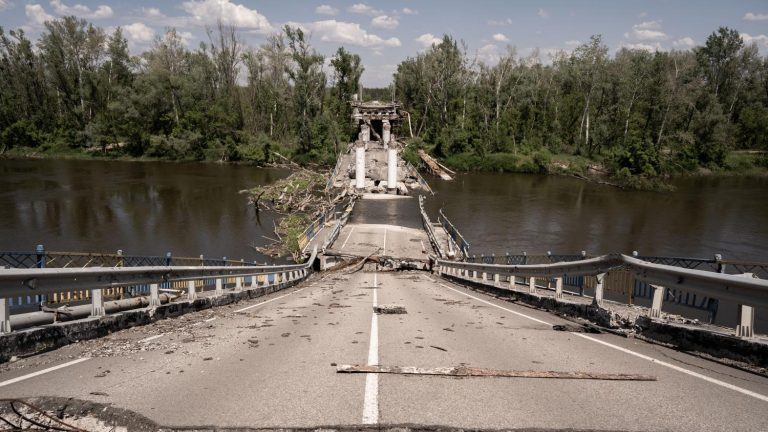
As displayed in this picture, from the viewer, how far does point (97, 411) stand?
3994 mm

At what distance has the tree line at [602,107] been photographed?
76.0 m

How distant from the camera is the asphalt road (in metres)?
4.04

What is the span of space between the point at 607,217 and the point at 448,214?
14.7m

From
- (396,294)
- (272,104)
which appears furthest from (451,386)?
(272,104)

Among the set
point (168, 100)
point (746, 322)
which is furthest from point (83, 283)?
point (168, 100)

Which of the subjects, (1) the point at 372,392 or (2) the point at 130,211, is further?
(2) the point at 130,211

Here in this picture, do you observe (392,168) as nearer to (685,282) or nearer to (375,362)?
(685,282)

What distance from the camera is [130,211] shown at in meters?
42.2

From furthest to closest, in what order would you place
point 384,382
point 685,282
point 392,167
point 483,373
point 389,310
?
1. point 392,167
2. point 389,310
3. point 685,282
4. point 483,373
5. point 384,382

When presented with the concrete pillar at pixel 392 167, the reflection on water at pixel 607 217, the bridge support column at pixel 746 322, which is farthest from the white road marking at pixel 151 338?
the concrete pillar at pixel 392 167

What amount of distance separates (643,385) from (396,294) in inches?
373

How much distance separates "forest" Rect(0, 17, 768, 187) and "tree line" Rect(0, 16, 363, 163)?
238 millimetres

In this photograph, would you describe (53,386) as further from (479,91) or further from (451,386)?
(479,91)

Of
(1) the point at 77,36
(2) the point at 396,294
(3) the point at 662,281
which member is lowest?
(2) the point at 396,294
